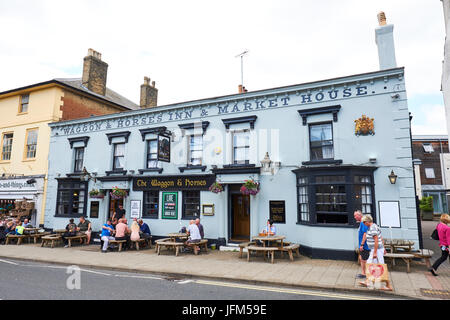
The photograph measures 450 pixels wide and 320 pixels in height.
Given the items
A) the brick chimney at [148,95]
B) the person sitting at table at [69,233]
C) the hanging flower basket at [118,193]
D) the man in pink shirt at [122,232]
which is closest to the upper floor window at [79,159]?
the hanging flower basket at [118,193]

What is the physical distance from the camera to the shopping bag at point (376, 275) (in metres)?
6.80

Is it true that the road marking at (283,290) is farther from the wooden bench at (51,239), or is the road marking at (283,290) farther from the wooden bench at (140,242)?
the wooden bench at (51,239)

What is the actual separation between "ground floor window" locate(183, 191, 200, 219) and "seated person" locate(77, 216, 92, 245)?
5.49 metres

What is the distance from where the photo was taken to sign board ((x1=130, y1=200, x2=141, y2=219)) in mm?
15224

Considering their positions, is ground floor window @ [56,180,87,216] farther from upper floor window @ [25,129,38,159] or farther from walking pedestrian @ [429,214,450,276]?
walking pedestrian @ [429,214,450,276]

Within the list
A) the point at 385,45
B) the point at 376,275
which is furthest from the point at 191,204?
the point at 385,45

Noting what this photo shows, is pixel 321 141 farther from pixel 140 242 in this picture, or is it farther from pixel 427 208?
pixel 427 208

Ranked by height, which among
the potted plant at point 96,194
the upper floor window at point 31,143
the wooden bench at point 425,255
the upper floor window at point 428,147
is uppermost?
the upper floor window at point 428,147

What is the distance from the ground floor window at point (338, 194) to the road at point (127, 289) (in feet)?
14.5

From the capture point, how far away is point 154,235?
1480 cm

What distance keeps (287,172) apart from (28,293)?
9670 millimetres

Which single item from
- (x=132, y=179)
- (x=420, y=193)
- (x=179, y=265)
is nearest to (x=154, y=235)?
(x=132, y=179)

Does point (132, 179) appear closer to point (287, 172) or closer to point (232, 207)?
point (232, 207)

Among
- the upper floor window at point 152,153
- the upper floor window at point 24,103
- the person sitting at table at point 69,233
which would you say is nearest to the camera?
the person sitting at table at point 69,233
